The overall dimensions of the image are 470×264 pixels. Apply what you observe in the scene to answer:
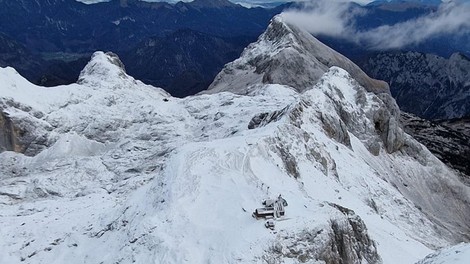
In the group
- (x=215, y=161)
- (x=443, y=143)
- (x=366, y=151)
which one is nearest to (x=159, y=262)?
(x=215, y=161)

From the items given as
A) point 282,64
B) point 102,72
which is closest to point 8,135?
point 102,72

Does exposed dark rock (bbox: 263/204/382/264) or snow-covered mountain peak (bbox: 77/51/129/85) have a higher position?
snow-covered mountain peak (bbox: 77/51/129/85)

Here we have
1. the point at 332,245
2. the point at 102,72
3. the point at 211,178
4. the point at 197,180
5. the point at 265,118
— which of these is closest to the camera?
the point at 332,245

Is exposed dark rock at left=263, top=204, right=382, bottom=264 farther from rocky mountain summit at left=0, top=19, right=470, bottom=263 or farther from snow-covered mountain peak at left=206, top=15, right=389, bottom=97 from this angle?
snow-covered mountain peak at left=206, top=15, right=389, bottom=97

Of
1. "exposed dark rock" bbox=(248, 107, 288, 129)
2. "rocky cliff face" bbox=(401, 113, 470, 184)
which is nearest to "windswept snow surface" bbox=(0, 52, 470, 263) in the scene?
"exposed dark rock" bbox=(248, 107, 288, 129)

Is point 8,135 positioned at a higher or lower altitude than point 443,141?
higher

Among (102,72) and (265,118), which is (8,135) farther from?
(102,72)

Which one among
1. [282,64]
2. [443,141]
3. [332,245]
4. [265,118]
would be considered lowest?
[443,141]
